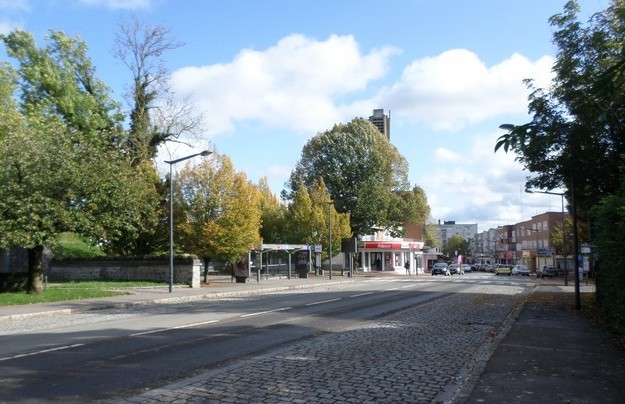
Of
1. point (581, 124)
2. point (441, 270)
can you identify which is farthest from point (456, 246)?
point (581, 124)

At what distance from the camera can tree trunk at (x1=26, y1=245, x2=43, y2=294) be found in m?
23.4

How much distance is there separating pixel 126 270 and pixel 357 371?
2970cm

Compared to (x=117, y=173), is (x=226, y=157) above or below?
above

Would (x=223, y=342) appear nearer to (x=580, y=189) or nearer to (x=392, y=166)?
(x=580, y=189)

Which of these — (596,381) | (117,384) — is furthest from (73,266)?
(596,381)

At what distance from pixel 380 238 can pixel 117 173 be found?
182ft

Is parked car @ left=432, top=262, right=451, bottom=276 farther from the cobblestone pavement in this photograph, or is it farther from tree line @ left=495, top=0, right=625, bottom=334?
the cobblestone pavement

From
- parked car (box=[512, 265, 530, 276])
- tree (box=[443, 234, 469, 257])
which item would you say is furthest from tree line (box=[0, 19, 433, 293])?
tree (box=[443, 234, 469, 257])

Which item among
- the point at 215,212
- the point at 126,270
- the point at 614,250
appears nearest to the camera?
the point at 614,250

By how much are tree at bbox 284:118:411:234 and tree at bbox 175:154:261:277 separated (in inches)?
1095

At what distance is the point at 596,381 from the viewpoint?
780cm

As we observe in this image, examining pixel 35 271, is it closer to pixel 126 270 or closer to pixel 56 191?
pixel 56 191

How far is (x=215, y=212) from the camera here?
3288 centimetres

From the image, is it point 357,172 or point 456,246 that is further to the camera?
point 456,246
